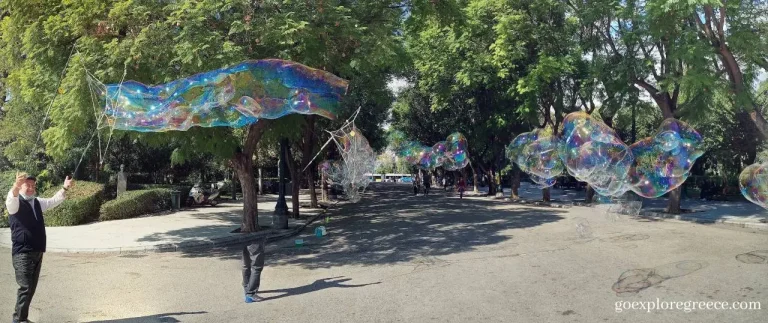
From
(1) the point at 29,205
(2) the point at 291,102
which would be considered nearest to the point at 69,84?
(2) the point at 291,102

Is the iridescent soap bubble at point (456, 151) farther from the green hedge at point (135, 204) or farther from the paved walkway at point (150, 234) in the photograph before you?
the green hedge at point (135, 204)

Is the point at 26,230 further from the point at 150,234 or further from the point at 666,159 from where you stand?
the point at 666,159

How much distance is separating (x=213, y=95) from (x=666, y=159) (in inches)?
470

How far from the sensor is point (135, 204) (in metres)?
21.1

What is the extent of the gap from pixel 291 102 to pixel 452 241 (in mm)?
5657

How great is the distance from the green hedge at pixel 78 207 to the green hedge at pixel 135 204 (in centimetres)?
40

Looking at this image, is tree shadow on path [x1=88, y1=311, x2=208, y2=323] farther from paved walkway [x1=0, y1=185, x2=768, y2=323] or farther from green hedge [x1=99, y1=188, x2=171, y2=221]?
green hedge [x1=99, y1=188, x2=171, y2=221]

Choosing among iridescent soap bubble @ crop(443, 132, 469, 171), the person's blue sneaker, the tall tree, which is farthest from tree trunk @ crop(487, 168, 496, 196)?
the person's blue sneaker

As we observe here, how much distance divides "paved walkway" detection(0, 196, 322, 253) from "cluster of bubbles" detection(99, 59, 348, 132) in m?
4.43

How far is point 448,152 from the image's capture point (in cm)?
2581

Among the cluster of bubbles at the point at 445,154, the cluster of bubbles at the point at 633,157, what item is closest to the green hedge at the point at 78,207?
the cluster of bubbles at the point at 445,154

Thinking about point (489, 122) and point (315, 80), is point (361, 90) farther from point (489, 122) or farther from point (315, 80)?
point (315, 80)

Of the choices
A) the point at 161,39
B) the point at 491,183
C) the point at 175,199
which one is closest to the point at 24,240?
the point at 161,39

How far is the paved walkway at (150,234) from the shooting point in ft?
43.1
